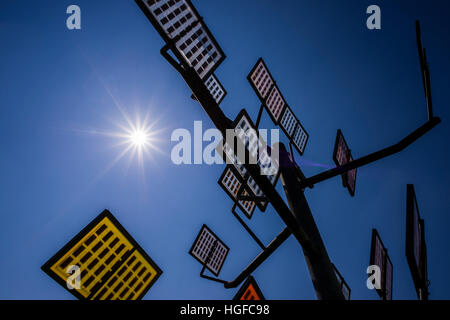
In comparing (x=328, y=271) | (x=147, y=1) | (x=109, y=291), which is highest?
(x=147, y=1)

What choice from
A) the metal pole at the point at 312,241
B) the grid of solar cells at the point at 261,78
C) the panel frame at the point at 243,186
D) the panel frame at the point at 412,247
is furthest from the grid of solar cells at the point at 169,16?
the grid of solar cells at the point at 261,78

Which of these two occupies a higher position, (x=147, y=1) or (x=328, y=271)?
(x=147, y=1)

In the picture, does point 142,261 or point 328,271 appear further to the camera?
point 142,261

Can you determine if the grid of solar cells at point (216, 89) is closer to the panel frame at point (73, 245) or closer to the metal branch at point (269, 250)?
the panel frame at point (73, 245)

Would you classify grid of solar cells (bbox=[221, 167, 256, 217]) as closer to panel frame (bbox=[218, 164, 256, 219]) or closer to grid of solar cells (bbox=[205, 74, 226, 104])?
panel frame (bbox=[218, 164, 256, 219])

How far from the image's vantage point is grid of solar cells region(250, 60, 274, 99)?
285 inches

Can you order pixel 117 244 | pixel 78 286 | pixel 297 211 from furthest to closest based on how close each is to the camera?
pixel 117 244 < pixel 78 286 < pixel 297 211

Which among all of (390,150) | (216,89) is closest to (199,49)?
(390,150)

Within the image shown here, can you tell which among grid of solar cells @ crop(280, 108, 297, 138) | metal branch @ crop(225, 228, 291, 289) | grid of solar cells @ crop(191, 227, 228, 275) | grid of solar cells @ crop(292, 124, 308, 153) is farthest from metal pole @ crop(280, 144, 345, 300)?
grid of solar cells @ crop(191, 227, 228, 275)
